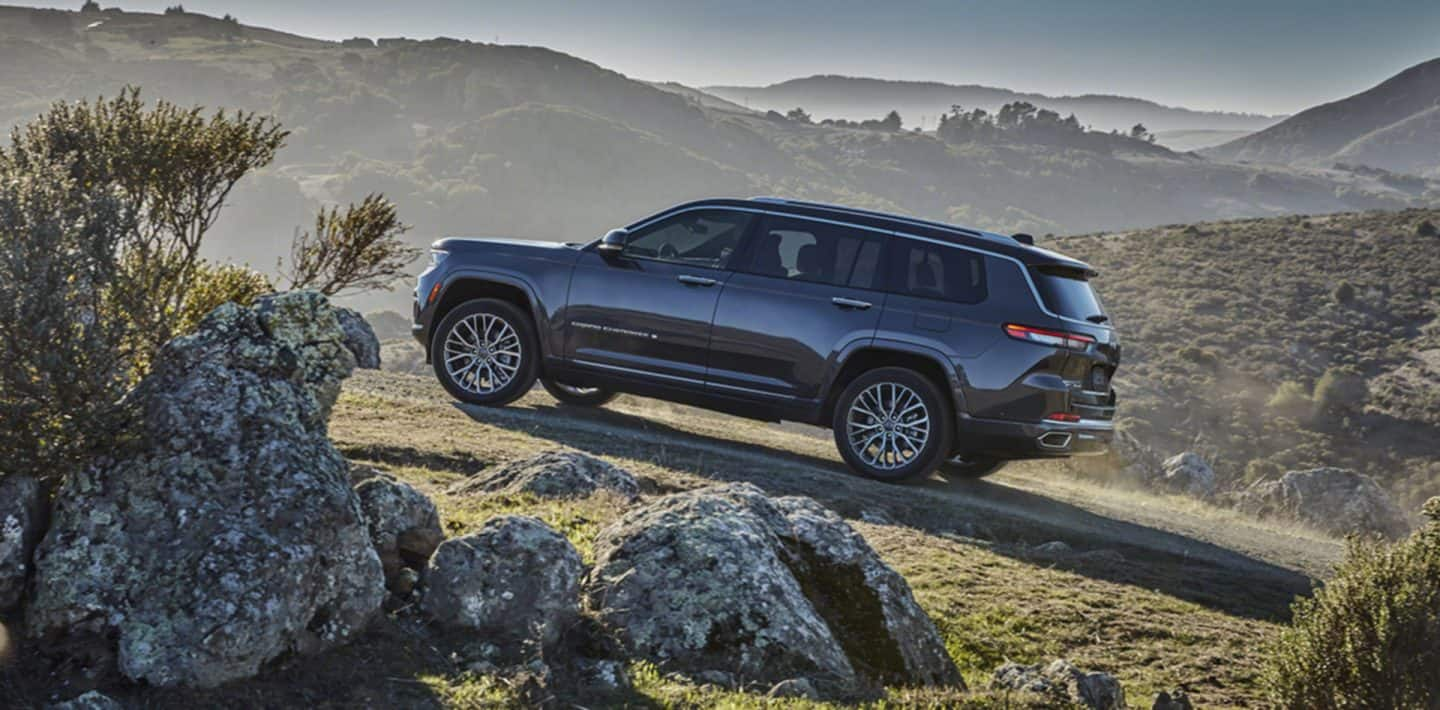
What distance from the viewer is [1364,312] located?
125ft

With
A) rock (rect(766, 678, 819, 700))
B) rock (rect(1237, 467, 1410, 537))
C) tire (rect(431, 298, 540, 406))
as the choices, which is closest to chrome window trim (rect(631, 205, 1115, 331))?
tire (rect(431, 298, 540, 406))

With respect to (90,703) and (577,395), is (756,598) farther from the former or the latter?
(577,395)

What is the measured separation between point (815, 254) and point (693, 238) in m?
1.09

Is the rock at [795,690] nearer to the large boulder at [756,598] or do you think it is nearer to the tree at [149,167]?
the large boulder at [756,598]

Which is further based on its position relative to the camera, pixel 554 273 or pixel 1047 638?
pixel 554 273

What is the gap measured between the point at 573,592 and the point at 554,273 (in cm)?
662

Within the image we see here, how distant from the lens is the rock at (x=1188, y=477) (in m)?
20.8

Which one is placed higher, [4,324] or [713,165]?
[713,165]

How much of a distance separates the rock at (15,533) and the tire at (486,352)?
23.8ft

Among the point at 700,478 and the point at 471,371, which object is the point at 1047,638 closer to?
the point at 700,478

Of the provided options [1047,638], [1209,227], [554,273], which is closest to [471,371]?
[554,273]

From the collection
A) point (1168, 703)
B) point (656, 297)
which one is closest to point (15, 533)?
point (1168, 703)

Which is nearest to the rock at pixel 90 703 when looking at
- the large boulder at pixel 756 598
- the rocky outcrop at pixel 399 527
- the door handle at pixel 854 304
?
the rocky outcrop at pixel 399 527

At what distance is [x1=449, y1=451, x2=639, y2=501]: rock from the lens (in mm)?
7523
